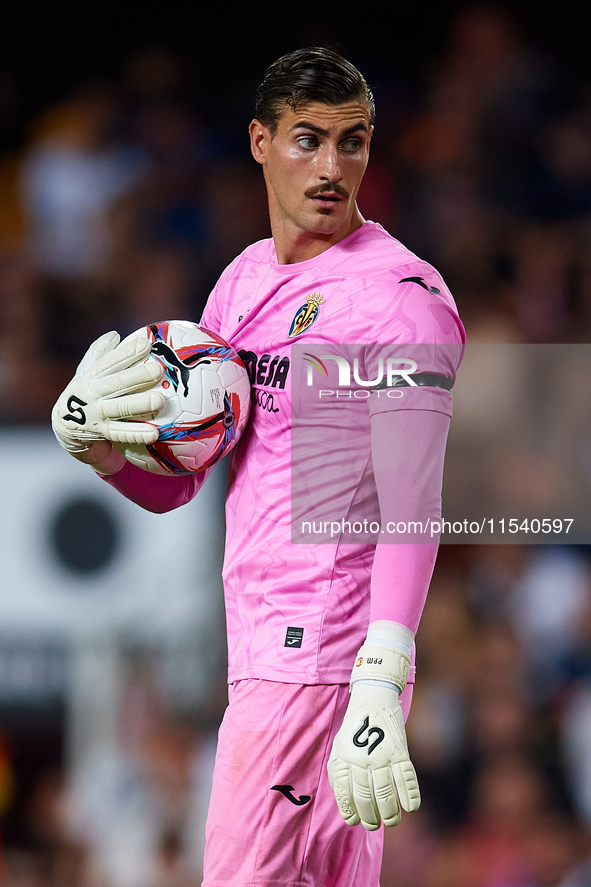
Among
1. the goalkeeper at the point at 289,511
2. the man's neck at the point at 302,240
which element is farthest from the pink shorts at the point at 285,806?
the man's neck at the point at 302,240

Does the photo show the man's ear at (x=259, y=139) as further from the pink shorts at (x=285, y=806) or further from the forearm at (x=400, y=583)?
the pink shorts at (x=285, y=806)

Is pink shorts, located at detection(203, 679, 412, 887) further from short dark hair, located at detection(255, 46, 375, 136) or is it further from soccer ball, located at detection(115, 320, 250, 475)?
short dark hair, located at detection(255, 46, 375, 136)

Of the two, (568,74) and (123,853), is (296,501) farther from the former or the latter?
(568,74)

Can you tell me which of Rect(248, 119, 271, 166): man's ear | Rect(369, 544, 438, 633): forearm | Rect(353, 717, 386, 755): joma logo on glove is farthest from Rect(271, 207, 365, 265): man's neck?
Rect(353, 717, 386, 755): joma logo on glove

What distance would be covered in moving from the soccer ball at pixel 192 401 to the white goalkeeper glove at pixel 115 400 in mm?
38

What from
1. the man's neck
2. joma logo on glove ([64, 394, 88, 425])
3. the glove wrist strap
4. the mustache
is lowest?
the glove wrist strap

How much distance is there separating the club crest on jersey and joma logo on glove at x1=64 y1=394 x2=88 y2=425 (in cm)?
42

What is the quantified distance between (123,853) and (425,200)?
3495mm

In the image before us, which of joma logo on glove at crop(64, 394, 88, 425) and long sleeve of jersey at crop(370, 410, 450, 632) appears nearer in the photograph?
long sleeve of jersey at crop(370, 410, 450, 632)

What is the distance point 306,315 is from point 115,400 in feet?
1.32

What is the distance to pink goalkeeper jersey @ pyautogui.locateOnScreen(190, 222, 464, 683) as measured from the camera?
201 centimetres

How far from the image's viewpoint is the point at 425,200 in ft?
19.1

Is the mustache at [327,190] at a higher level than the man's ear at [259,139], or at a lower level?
lower

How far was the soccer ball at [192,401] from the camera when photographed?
6.91 feet
